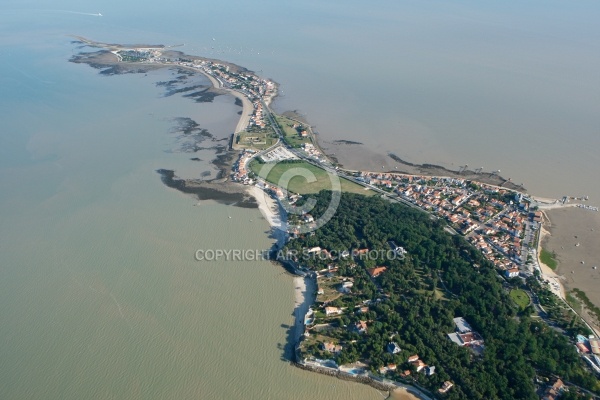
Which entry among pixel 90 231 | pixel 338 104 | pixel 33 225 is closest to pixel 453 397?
pixel 90 231

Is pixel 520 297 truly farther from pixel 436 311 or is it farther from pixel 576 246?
pixel 576 246

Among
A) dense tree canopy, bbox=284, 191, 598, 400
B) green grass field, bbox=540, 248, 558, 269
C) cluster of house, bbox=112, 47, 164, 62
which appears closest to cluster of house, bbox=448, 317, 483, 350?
dense tree canopy, bbox=284, 191, 598, 400

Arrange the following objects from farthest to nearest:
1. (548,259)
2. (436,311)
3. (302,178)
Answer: (302,178) → (548,259) → (436,311)

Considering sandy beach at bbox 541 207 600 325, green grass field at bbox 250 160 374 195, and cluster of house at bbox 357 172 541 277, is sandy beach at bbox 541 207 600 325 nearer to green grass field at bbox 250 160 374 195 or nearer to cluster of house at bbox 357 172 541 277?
cluster of house at bbox 357 172 541 277

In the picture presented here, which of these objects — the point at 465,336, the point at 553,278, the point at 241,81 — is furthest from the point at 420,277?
the point at 241,81

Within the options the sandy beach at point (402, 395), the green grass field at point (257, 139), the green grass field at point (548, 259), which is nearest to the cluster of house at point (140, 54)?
the green grass field at point (257, 139)

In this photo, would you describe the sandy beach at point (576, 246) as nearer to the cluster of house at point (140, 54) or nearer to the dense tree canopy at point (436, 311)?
the dense tree canopy at point (436, 311)

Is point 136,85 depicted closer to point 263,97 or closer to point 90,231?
point 263,97

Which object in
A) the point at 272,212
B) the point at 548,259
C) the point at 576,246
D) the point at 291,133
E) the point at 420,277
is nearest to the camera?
the point at 420,277
